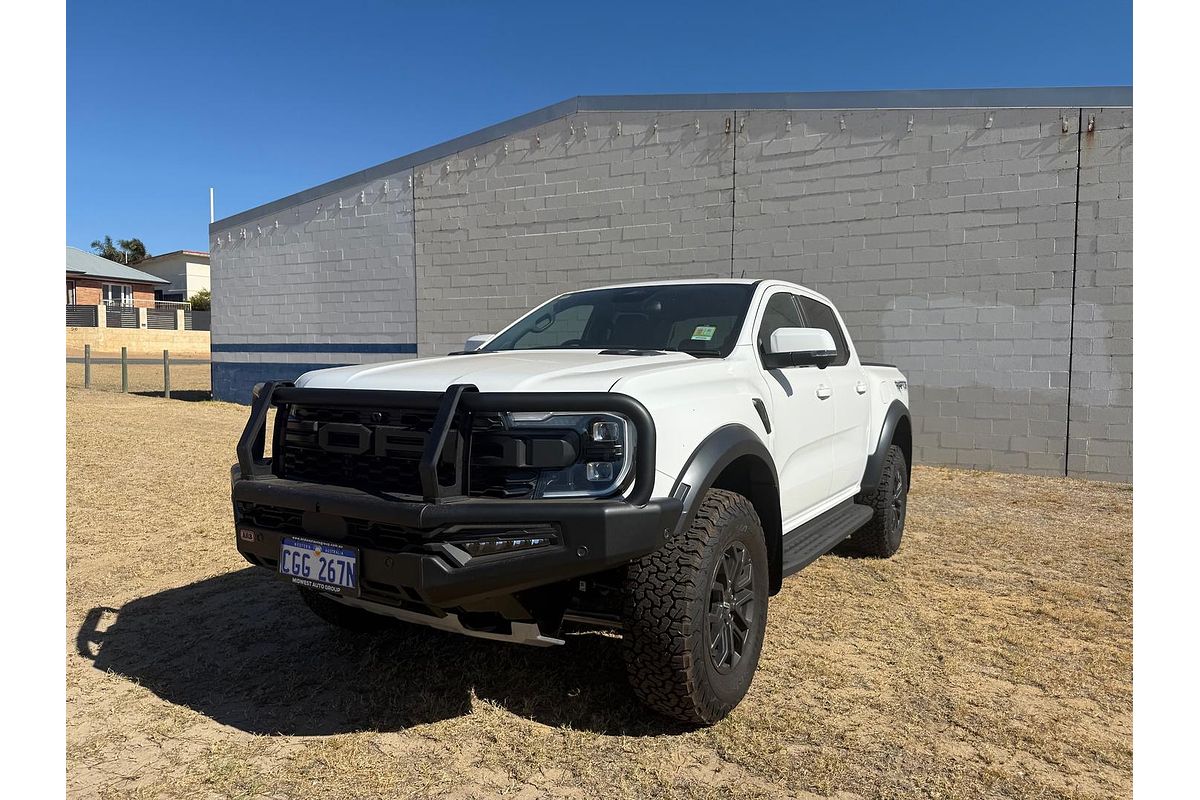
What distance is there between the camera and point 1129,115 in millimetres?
8609

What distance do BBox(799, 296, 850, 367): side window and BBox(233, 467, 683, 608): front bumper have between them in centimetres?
253

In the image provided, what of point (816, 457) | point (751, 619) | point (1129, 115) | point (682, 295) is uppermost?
point (1129, 115)

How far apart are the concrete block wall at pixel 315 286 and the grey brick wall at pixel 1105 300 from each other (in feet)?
A: 31.2

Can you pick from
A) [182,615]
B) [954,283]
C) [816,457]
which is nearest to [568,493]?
[816,457]

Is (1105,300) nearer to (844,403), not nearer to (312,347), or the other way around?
(844,403)

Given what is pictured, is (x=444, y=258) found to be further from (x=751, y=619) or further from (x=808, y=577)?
(x=751, y=619)

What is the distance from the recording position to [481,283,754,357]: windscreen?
12.7 feet

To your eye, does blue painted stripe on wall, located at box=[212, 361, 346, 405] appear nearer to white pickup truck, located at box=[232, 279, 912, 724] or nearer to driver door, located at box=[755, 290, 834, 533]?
driver door, located at box=[755, 290, 834, 533]

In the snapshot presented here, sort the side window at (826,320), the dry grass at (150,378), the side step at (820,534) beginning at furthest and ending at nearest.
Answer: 1. the dry grass at (150,378)
2. the side window at (826,320)
3. the side step at (820,534)

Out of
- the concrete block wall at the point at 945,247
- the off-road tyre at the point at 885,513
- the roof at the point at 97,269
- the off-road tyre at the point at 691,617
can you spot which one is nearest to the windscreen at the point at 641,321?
the off-road tyre at the point at 691,617

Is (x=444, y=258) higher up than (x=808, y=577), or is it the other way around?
(x=444, y=258)

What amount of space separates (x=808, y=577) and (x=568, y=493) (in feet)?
9.78

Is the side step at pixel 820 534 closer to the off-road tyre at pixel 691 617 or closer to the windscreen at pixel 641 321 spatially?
the off-road tyre at pixel 691 617

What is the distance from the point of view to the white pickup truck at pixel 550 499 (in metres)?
2.60
